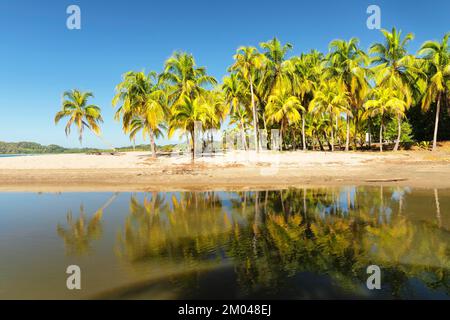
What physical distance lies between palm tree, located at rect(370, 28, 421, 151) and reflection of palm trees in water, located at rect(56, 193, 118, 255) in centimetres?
3334

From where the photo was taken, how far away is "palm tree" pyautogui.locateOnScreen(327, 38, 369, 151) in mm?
35406

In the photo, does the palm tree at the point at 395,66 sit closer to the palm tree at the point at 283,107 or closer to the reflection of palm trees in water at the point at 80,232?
the palm tree at the point at 283,107

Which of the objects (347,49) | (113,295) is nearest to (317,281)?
(113,295)

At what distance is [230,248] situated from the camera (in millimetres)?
7164

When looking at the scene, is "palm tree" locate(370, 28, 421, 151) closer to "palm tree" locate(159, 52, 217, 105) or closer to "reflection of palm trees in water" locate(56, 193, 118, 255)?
"palm tree" locate(159, 52, 217, 105)

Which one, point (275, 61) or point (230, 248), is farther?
point (275, 61)

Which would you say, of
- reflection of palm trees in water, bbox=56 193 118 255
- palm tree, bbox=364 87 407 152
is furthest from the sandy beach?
reflection of palm trees in water, bbox=56 193 118 255

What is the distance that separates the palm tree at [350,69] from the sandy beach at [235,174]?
10950mm

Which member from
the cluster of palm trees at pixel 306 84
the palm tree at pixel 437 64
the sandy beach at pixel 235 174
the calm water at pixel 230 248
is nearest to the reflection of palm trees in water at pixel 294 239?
the calm water at pixel 230 248

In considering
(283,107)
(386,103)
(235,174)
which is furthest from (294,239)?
(386,103)

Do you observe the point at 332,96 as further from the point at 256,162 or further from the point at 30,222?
the point at 30,222

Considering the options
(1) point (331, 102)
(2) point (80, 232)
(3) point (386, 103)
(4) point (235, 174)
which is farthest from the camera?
(1) point (331, 102)

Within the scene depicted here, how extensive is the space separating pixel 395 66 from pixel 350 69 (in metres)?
4.77

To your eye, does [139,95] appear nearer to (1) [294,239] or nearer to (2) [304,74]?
(2) [304,74]
